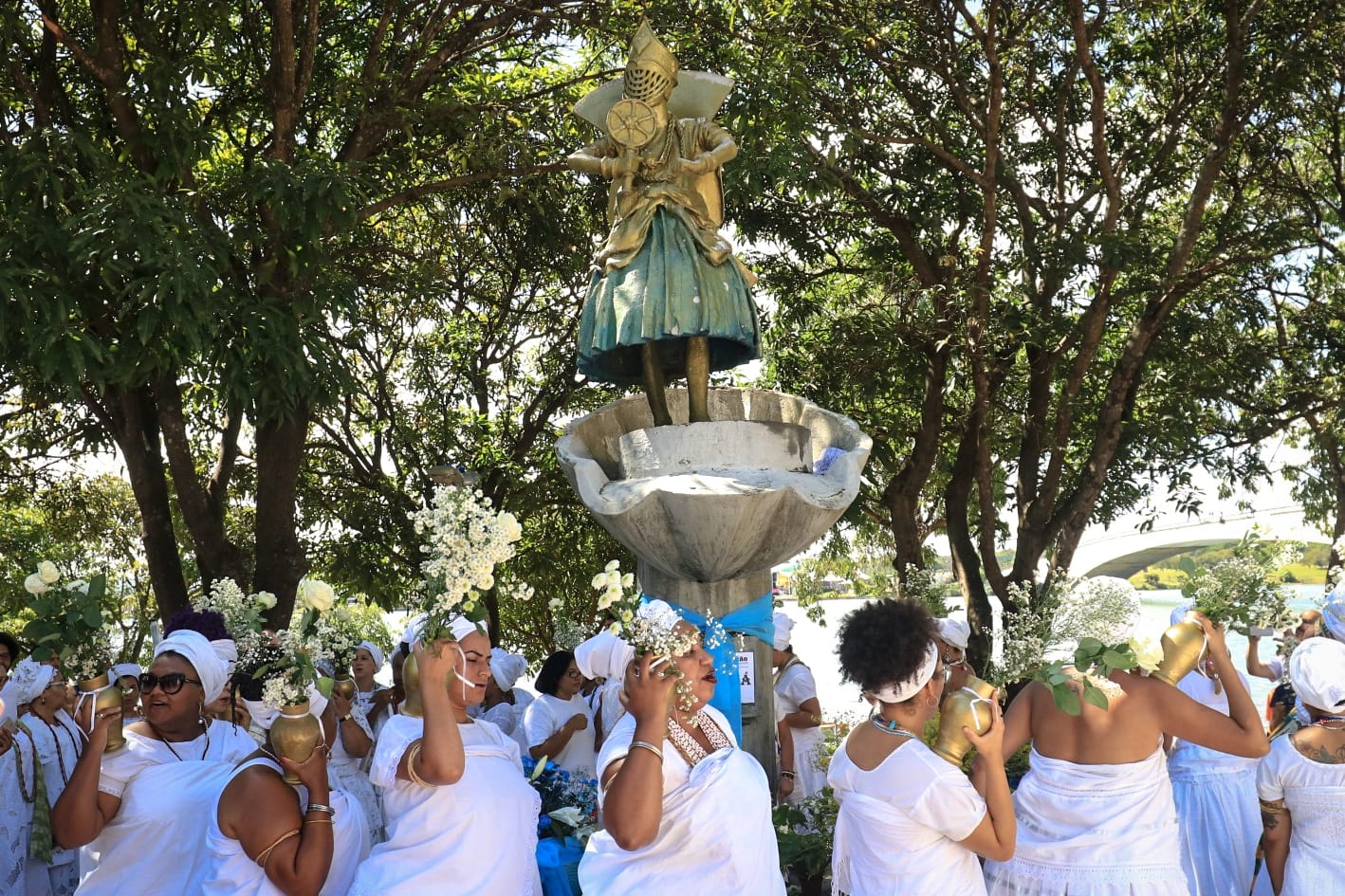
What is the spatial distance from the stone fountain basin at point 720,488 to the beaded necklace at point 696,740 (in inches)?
91.2

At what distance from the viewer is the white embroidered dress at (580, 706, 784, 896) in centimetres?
375

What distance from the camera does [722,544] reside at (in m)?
6.39

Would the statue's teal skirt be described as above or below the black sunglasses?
above

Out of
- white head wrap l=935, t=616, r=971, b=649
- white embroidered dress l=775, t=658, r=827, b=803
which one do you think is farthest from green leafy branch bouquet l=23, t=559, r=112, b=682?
white embroidered dress l=775, t=658, r=827, b=803

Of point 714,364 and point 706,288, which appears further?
point 714,364

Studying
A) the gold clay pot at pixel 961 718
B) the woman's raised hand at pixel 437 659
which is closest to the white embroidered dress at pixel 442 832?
the woman's raised hand at pixel 437 659

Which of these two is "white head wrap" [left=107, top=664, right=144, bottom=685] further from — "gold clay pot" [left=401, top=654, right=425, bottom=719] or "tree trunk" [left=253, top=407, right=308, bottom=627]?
"tree trunk" [left=253, top=407, right=308, bottom=627]

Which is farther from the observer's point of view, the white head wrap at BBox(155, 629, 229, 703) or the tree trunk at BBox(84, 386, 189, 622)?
the tree trunk at BBox(84, 386, 189, 622)

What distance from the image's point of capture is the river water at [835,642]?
21.5 ft

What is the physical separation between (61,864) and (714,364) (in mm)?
4296

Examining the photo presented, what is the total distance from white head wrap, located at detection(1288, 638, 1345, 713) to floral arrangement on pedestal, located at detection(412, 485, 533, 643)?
9.36 ft

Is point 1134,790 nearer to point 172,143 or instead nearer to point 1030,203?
point 172,143

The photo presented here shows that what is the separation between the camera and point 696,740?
12.8 feet

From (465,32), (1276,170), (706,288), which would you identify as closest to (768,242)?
(465,32)
